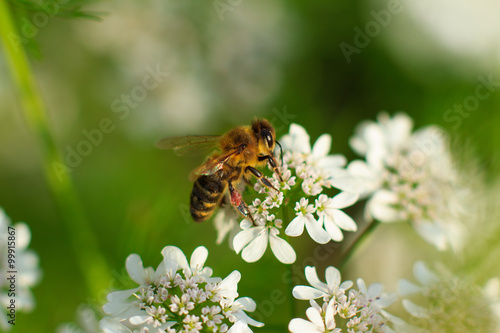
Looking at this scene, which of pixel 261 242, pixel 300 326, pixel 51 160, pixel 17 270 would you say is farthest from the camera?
pixel 51 160

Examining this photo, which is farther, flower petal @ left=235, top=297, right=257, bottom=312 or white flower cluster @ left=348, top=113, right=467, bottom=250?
white flower cluster @ left=348, top=113, right=467, bottom=250

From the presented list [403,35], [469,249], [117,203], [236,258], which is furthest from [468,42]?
[117,203]

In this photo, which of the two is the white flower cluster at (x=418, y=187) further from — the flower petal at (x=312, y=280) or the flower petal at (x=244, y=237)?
the flower petal at (x=244, y=237)

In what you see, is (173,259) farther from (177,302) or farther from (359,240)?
(359,240)

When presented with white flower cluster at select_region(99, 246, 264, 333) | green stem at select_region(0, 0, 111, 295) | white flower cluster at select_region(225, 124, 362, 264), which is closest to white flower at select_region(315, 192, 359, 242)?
white flower cluster at select_region(225, 124, 362, 264)

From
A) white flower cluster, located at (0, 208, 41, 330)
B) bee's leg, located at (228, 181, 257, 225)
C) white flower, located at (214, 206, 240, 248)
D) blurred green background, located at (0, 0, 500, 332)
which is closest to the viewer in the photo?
bee's leg, located at (228, 181, 257, 225)

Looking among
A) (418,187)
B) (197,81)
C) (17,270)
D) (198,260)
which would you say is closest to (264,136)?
(198,260)

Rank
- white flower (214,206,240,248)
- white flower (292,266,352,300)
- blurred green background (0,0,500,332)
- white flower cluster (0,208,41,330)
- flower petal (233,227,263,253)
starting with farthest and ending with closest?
blurred green background (0,0,500,332) < white flower cluster (0,208,41,330) < white flower (214,206,240,248) < flower petal (233,227,263,253) < white flower (292,266,352,300)

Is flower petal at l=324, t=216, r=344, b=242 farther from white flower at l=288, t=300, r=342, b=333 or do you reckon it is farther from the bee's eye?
the bee's eye
